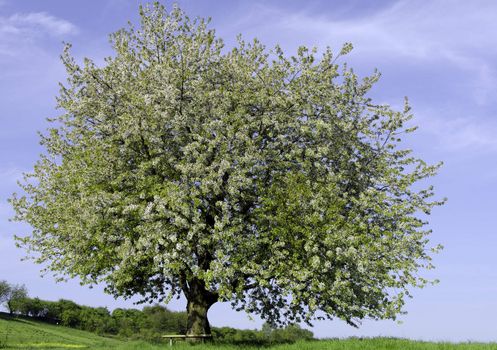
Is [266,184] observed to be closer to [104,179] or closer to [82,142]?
[104,179]

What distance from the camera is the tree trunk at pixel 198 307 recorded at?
3019cm

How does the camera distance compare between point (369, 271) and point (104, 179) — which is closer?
point (369, 271)

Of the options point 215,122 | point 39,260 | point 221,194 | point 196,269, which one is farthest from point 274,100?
point 39,260

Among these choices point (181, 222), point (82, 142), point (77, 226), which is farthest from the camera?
point (82, 142)

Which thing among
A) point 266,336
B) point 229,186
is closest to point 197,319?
point 229,186

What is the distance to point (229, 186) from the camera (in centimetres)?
2584

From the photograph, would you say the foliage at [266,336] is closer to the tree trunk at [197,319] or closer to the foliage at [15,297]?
the tree trunk at [197,319]

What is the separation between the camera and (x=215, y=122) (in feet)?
87.1

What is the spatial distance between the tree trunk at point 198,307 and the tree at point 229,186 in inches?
3.2

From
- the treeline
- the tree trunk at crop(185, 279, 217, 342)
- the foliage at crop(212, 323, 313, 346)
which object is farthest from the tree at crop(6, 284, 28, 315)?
the tree trunk at crop(185, 279, 217, 342)

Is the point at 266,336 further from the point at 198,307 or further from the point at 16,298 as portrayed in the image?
the point at 16,298

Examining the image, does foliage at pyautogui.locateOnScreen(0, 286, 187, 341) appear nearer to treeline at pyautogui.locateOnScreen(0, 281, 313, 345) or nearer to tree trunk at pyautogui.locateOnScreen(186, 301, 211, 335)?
treeline at pyautogui.locateOnScreen(0, 281, 313, 345)

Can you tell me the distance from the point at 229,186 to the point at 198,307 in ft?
29.3

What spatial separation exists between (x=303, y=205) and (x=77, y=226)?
1232 centimetres
